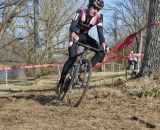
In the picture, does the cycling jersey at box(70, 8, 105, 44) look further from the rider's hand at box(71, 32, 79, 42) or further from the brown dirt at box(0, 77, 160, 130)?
the brown dirt at box(0, 77, 160, 130)

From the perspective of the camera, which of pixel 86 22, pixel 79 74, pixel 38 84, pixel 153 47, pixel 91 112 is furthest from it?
pixel 38 84

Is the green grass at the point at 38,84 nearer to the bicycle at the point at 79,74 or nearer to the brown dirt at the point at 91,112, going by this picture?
the brown dirt at the point at 91,112

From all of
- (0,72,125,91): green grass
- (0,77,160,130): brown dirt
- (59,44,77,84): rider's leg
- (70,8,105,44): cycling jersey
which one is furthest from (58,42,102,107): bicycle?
(0,72,125,91): green grass

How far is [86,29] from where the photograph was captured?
7.69m

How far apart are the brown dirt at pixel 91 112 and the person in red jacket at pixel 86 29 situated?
768 mm

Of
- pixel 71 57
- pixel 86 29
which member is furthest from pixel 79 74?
pixel 86 29

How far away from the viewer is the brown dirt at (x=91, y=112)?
18.9ft

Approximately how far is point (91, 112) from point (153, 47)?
2857 millimetres

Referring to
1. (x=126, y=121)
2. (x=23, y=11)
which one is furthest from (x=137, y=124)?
(x=23, y=11)

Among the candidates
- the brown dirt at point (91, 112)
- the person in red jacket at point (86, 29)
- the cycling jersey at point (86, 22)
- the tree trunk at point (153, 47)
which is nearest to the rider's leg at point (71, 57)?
the person in red jacket at point (86, 29)

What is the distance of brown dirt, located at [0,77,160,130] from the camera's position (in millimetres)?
5746

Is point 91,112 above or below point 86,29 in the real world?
below

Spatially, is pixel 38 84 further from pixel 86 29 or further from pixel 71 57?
pixel 86 29

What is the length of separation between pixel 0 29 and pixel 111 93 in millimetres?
21972
